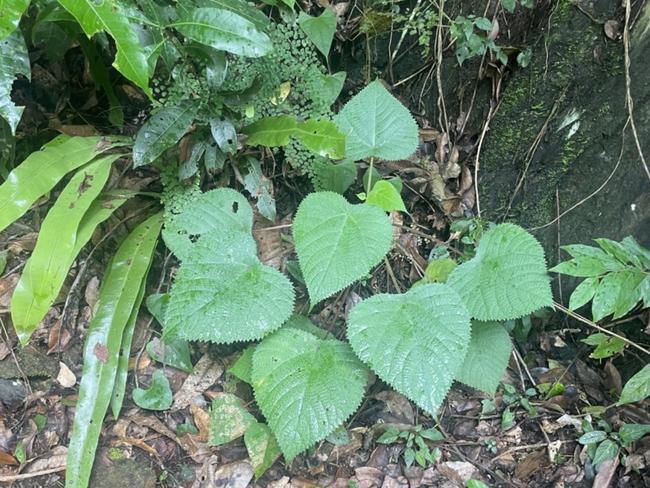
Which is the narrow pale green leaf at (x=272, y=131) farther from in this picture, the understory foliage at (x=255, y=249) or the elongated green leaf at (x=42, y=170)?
the elongated green leaf at (x=42, y=170)

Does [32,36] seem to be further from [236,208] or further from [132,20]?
[236,208]

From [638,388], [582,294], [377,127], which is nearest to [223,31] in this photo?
[377,127]

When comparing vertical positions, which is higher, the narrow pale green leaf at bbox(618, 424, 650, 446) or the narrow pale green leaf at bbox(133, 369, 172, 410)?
the narrow pale green leaf at bbox(618, 424, 650, 446)

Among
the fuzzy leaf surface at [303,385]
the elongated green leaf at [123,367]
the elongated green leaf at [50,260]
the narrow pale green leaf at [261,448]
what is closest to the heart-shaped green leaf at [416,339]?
the fuzzy leaf surface at [303,385]

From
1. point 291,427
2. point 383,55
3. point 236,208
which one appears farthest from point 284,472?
point 383,55

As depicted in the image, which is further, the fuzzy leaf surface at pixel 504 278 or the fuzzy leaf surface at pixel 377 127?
the fuzzy leaf surface at pixel 377 127

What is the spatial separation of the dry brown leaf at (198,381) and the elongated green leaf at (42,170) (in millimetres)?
736

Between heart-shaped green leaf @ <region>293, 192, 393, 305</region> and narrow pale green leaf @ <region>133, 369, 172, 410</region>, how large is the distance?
0.67 metres

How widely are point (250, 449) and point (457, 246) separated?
3.45ft

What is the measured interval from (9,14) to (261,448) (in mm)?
1284

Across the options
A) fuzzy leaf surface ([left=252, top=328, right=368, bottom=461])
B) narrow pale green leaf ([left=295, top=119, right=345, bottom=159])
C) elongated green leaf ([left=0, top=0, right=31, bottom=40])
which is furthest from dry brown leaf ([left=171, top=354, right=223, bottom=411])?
elongated green leaf ([left=0, top=0, right=31, bottom=40])

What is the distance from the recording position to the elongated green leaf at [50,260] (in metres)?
1.50

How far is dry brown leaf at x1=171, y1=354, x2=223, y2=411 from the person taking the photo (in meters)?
1.68

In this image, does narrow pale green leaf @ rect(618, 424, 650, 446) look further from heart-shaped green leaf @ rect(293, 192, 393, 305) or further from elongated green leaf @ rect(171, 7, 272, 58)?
elongated green leaf @ rect(171, 7, 272, 58)
